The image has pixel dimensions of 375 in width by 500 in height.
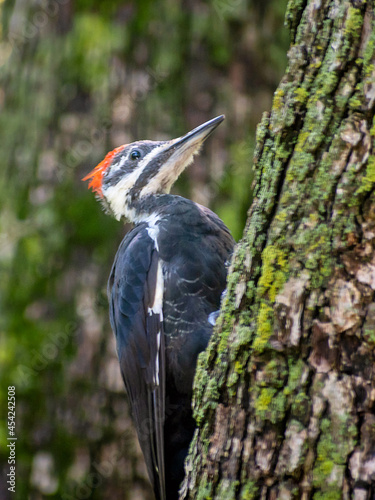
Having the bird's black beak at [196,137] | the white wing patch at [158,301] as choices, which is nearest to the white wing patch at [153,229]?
the white wing patch at [158,301]

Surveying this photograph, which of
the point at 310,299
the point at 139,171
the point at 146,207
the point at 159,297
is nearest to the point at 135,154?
the point at 139,171

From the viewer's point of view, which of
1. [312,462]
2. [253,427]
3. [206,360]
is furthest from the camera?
[206,360]

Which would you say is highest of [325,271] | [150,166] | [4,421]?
[150,166]

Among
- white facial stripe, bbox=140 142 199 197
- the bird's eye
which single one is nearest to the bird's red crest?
the bird's eye

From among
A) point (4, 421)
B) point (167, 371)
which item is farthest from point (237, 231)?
point (4, 421)

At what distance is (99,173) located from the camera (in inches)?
152

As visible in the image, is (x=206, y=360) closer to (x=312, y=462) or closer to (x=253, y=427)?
(x=253, y=427)

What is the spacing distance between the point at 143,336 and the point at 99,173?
141 cm

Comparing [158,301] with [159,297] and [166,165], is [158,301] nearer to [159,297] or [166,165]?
[159,297]

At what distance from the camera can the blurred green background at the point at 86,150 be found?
4.02 meters

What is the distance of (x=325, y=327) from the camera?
58.4 inches

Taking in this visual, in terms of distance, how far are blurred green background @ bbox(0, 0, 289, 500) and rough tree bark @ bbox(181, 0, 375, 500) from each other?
2.45 metres

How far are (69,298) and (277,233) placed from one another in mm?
2773

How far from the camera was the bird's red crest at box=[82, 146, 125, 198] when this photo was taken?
3791mm
